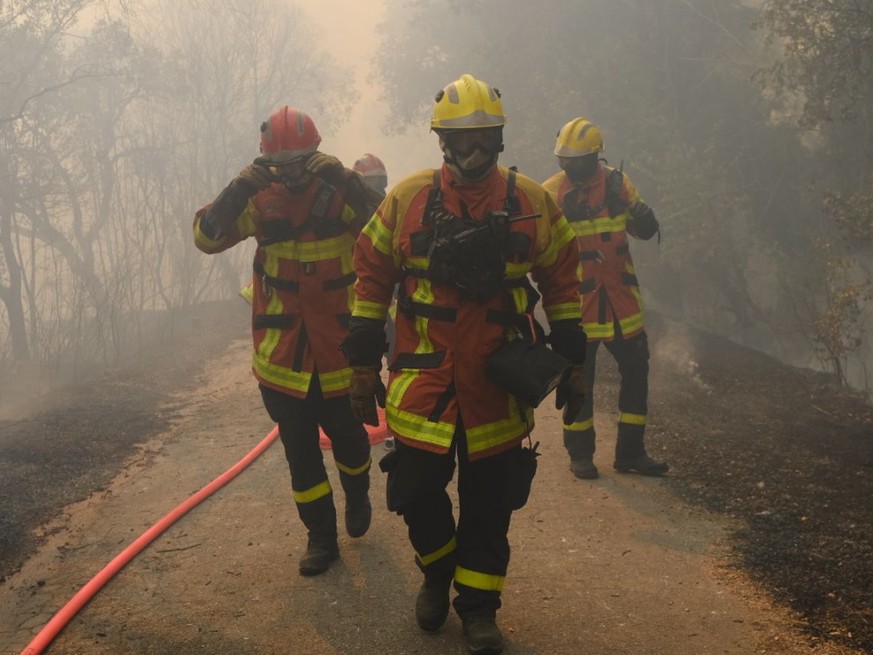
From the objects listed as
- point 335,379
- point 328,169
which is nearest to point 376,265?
point 328,169

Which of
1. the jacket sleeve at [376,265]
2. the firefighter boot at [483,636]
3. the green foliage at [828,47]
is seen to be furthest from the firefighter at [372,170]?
the green foliage at [828,47]

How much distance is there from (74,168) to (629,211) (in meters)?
12.8

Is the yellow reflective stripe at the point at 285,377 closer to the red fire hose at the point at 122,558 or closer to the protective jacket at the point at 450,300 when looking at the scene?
the protective jacket at the point at 450,300

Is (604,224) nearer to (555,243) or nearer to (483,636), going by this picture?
(555,243)

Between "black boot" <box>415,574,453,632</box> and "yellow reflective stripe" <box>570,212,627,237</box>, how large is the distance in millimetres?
3076

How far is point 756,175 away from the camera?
14.8 metres

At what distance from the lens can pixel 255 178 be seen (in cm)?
436

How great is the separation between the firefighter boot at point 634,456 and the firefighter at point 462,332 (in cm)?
268

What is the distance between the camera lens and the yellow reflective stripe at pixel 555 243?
12.4ft

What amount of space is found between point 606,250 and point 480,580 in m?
3.14

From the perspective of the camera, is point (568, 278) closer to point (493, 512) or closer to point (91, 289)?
point (493, 512)

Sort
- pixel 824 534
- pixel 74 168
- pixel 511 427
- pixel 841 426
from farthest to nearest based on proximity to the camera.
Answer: pixel 74 168, pixel 841 426, pixel 824 534, pixel 511 427

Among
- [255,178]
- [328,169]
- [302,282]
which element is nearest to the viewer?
[255,178]

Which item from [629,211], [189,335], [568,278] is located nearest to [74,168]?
[189,335]
